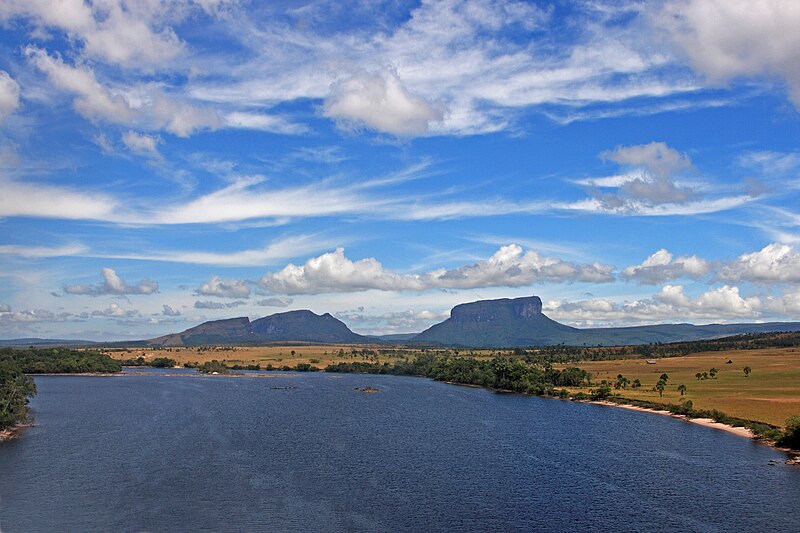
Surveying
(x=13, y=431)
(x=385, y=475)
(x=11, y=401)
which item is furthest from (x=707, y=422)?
(x=11, y=401)

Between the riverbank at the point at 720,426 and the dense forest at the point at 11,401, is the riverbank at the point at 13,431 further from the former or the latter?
the riverbank at the point at 720,426

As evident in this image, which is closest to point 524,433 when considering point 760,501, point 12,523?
point 760,501

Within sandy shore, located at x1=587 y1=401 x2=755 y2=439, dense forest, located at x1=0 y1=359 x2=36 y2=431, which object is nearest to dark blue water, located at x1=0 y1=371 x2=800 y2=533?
sandy shore, located at x1=587 y1=401 x2=755 y2=439

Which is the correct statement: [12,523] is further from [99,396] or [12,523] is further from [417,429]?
[99,396]

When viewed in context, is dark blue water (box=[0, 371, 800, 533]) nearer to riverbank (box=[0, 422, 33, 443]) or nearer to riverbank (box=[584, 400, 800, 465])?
riverbank (box=[0, 422, 33, 443])

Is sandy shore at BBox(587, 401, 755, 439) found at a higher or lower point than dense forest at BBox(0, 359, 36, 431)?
lower

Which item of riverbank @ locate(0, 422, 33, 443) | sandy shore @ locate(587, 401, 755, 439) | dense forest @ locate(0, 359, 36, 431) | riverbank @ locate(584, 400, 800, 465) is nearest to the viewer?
riverbank @ locate(584, 400, 800, 465)

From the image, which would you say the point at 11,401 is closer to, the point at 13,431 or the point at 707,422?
the point at 13,431

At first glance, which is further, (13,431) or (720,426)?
(720,426)

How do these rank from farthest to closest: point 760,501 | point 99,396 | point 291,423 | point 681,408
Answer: point 99,396
point 681,408
point 291,423
point 760,501
